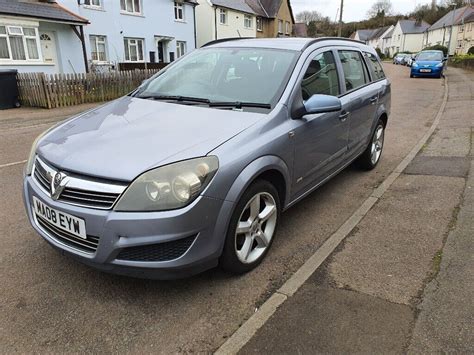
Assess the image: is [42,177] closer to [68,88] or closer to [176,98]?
[176,98]

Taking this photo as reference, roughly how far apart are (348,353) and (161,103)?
2564mm

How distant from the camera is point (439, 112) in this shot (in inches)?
472

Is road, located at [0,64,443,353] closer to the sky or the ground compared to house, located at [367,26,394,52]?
closer to the ground

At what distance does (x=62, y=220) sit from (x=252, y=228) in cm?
136

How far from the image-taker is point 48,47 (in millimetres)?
19078

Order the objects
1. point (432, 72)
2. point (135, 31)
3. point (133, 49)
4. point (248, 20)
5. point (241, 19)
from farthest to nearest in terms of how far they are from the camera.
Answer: point (248, 20)
point (241, 19)
point (432, 72)
point (133, 49)
point (135, 31)

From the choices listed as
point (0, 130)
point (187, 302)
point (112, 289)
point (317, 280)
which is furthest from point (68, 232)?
point (0, 130)

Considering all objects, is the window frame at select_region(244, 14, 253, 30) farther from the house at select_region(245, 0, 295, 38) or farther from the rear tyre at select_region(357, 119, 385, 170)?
the rear tyre at select_region(357, 119, 385, 170)

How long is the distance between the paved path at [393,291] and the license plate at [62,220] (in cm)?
126

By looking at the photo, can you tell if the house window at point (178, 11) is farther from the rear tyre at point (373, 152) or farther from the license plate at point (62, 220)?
the license plate at point (62, 220)

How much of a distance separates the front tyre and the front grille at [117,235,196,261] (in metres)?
0.36

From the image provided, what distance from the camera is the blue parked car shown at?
25609 millimetres

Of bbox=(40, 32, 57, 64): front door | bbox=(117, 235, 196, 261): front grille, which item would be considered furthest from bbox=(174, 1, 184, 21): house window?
bbox=(117, 235, 196, 261): front grille

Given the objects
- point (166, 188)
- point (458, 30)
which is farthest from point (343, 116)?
point (458, 30)
